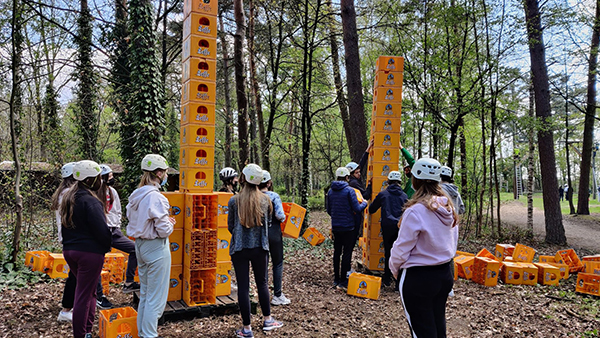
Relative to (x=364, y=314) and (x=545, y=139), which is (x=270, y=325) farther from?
(x=545, y=139)

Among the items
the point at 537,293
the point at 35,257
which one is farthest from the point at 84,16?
the point at 537,293

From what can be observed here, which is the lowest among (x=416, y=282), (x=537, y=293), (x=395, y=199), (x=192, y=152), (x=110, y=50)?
(x=537, y=293)

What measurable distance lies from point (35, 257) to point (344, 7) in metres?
8.90

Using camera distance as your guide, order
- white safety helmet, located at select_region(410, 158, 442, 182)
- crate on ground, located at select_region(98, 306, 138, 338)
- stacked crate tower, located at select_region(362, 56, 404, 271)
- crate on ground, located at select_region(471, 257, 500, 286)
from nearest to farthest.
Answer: white safety helmet, located at select_region(410, 158, 442, 182) < crate on ground, located at select_region(98, 306, 138, 338) < crate on ground, located at select_region(471, 257, 500, 286) < stacked crate tower, located at select_region(362, 56, 404, 271)

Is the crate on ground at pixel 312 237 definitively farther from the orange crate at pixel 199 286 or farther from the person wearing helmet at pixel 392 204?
the orange crate at pixel 199 286

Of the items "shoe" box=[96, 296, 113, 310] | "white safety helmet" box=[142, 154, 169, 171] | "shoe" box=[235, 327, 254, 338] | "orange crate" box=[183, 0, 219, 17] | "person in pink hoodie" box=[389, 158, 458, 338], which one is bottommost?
"shoe" box=[235, 327, 254, 338]

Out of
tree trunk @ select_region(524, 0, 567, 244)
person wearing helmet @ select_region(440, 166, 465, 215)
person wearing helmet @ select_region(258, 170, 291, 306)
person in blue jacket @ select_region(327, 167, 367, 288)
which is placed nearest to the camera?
person wearing helmet @ select_region(258, 170, 291, 306)

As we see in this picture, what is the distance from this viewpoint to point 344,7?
10055mm

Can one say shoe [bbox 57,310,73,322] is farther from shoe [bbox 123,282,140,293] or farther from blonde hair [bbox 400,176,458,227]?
blonde hair [bbox 400,176,458,227]

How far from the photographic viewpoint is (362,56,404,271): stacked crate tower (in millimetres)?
7508

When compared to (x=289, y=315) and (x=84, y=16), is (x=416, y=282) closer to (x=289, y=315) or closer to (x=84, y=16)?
(x=289, y=315)

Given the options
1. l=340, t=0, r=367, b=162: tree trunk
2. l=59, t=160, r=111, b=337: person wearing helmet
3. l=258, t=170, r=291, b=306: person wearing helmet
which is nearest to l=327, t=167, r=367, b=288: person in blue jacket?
l=258, t=170, r=291, b=306: person wearing helmet

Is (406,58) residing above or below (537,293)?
above

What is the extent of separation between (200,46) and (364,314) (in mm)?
4553
